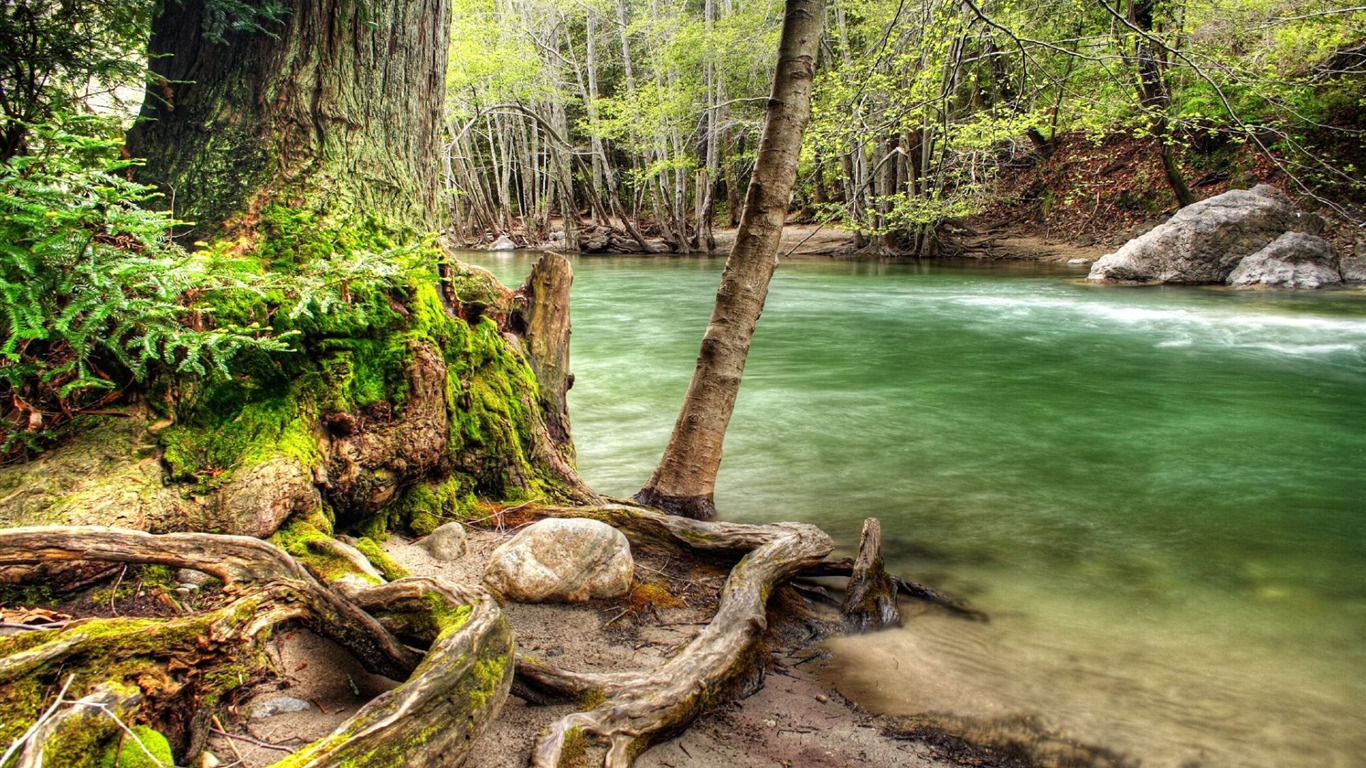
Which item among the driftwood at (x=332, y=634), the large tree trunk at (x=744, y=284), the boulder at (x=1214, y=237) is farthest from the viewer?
the boulder at (x=1214, y=237)

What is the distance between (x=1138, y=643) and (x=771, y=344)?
960 centimetres

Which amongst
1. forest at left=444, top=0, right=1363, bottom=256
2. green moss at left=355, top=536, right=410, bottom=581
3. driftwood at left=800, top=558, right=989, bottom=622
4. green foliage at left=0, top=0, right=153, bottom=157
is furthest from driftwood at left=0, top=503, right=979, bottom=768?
forest at left=444, top=0, right=1363, bottom=256

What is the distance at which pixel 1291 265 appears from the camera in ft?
54.2

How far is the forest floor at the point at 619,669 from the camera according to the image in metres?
2.37

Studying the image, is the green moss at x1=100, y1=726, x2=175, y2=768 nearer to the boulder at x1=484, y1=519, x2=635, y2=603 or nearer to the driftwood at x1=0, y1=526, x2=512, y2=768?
the driftwood at x1=0, y1=526, x2=512, y2=768

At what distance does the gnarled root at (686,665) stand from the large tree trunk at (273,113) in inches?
78.1

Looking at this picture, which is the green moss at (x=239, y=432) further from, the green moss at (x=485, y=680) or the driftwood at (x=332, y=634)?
the green moss at (x=485, y=680)

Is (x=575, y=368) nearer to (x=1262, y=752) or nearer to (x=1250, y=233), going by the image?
(x=1262, y=752)

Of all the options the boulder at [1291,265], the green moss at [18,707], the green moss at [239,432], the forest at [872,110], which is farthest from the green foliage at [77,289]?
the boulder at [1291,265]

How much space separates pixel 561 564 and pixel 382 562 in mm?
775

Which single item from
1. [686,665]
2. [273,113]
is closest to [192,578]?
[686,665]

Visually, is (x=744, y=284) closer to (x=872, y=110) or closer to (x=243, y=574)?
(x=243, y=574)

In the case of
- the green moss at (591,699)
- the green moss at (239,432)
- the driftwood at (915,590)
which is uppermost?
the green moss at (239,432)

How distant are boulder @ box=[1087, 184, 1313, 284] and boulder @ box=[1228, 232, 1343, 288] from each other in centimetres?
41
